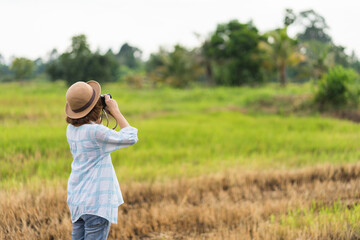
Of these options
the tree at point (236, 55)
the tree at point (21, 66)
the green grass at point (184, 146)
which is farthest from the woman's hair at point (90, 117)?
the tree at point (236, 55)

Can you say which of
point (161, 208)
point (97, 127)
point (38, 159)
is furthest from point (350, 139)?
point (97, 127)

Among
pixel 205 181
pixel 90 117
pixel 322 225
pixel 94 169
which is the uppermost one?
pixel 90 117

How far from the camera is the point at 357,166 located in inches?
217

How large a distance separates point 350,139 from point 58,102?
1086 centimetres

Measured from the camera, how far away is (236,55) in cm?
2819

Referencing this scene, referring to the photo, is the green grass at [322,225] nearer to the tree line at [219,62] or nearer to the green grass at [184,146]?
the green grass at [184,146]

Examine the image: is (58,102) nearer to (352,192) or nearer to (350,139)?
(350,139)

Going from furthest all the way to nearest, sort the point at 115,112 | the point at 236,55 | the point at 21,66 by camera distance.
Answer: the point at 236,55 → the point at 21,66 → the point at 115,112

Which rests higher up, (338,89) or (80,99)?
(80,99)

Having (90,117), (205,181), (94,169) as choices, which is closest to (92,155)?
(94,169)

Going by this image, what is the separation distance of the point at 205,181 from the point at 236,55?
24543 millimetres

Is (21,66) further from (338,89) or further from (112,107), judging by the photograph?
(112,107)

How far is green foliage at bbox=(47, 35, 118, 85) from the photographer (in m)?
23.1

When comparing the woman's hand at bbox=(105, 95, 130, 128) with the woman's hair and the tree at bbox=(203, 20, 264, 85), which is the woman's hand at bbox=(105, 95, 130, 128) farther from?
the tree at bbox=(203, 20, 264, 85)
